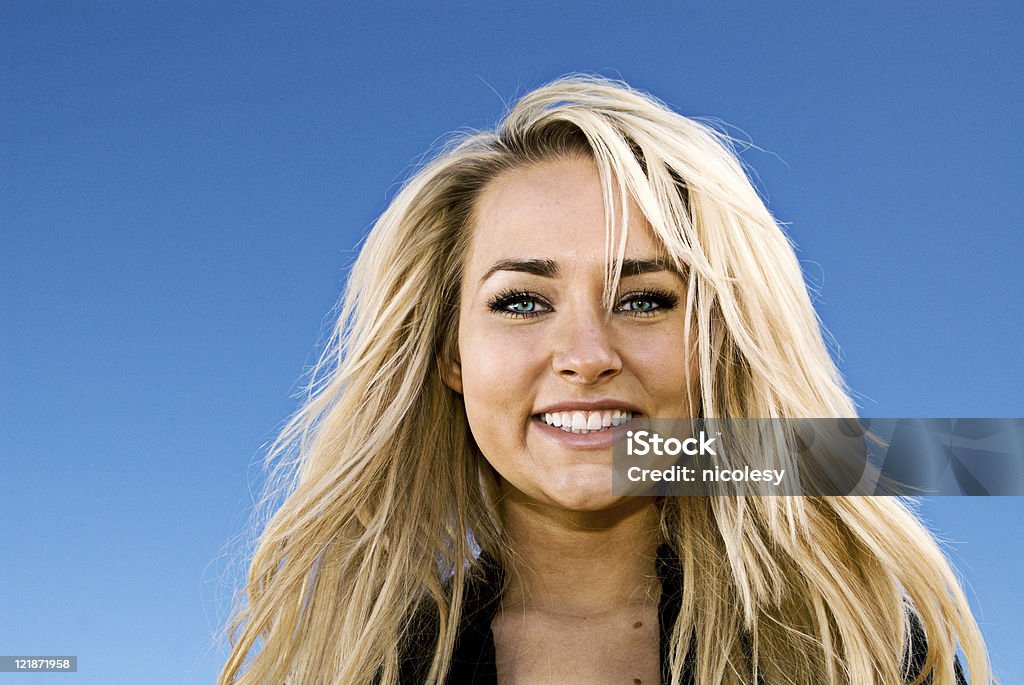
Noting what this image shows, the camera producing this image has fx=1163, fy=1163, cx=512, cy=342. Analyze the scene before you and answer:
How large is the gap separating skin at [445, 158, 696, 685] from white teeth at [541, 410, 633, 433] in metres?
0.03

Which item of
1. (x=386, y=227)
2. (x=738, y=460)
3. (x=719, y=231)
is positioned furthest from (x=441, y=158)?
(x=738, y=460)

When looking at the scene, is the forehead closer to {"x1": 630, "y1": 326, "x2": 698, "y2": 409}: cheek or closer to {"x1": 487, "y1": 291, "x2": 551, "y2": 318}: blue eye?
{"x1": 487, "y1": 291, "x2": 551, "y2": 318}: blue eye

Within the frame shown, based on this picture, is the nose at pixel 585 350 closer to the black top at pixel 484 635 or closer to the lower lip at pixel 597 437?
the lower lip at pixel 597 437

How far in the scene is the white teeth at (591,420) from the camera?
2852 millimetres

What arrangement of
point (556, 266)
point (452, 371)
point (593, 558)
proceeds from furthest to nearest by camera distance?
point (452, 371) → point (593, 558) → point (556, 266)

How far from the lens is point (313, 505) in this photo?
11.1ft

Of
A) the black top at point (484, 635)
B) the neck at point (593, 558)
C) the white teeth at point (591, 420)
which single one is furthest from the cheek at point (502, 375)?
the black top at point (484, 635)

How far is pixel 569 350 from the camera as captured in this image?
9.31 ft

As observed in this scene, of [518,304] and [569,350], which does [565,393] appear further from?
[518,304]

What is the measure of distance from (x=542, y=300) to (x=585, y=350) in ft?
0.74

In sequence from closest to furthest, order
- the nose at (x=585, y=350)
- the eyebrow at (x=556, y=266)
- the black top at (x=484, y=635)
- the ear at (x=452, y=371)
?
the nose at (x=585, y=350) < the eyebrow at (x=556, y=266) < the black top at (x=484, y=635) < the ear at (x=452, y=371)

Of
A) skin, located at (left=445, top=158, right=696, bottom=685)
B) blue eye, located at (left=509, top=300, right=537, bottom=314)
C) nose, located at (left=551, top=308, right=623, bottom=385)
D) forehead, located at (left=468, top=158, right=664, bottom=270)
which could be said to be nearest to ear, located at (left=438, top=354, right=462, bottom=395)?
skin, located at (left=445, top=158, right=696, bottom=685)

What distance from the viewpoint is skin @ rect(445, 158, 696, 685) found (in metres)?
2.87

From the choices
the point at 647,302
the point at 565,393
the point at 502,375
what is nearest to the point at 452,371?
the point at 502,375
